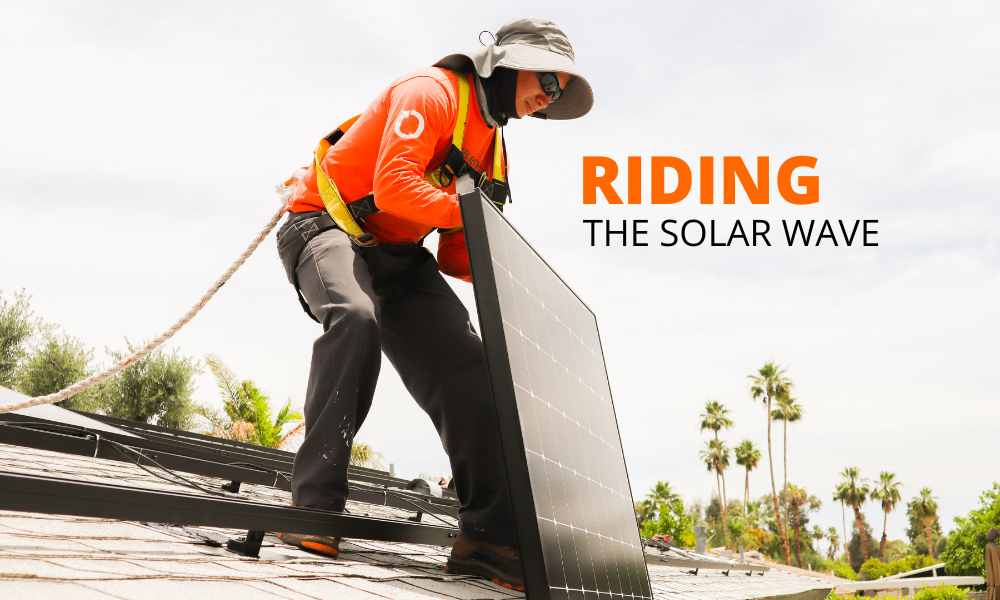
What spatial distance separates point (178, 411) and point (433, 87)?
2795 cm

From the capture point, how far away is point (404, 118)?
246 centimetres

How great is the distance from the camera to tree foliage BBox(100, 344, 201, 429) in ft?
86.7

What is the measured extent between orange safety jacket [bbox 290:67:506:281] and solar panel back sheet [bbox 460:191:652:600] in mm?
314

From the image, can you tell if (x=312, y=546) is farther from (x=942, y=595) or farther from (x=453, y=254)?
(x=942, y=595)

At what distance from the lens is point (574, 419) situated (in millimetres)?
2676

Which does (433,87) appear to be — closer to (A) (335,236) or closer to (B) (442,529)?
(A) (335,236)

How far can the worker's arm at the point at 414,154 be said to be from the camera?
92.8 inches

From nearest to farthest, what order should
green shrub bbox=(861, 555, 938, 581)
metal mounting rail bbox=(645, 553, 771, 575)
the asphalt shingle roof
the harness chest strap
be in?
the asphalt shingle roof < the harness chest strap < metal mounting rail bbox=(645, 553, 771, 575) < green shrub bbox=(861, 555, 938, 581)

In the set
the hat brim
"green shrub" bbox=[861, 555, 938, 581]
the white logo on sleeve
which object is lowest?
"green shrub" bbox=[861, 555, 938, 581]

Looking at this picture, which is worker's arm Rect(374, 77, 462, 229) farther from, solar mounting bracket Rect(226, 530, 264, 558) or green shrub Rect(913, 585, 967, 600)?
green shrub Rect(913, 585, 967, 600)

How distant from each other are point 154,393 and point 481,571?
28051mm

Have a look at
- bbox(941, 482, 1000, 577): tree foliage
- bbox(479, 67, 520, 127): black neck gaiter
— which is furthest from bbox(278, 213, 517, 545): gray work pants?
bbox(941, 482, 1000, 577): tree foliage

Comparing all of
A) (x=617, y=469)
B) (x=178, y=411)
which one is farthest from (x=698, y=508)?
(x=617, y=469)

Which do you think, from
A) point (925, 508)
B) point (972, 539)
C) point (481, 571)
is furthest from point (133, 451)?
point (925, 508)
